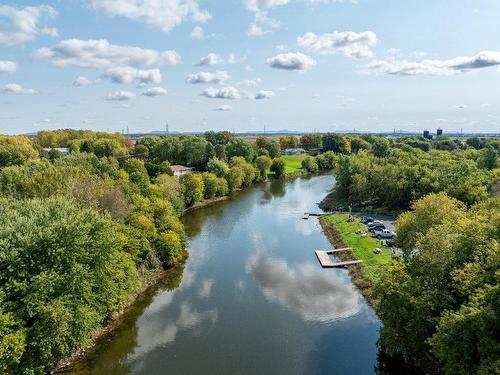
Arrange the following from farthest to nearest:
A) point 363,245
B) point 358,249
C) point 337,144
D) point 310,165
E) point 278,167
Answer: point 337,144
point 310,165
point 278,167
point 363,245
point 358,249

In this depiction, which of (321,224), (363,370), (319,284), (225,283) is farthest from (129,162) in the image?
(363,370)

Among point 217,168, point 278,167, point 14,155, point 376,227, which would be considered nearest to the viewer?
point 376,227

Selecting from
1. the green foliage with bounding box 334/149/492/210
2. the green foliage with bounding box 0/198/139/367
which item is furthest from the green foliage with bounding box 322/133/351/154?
the green foliage with bounding box 0/198/139/367

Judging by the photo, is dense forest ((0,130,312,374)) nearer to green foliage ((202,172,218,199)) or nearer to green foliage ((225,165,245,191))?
green foliage ((202,172,218,199))

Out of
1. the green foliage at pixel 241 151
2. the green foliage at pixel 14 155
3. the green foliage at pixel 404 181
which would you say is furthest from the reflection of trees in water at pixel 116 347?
the green foliage at pixel 241 151

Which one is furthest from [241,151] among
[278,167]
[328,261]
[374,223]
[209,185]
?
[328,261]

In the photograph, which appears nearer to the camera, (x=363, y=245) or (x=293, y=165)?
(x=363, y=245)

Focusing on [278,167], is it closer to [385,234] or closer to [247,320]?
[385,234]
